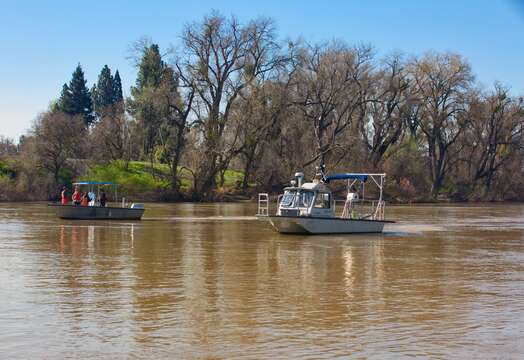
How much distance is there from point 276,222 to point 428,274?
44.8 feet

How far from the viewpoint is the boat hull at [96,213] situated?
146ft

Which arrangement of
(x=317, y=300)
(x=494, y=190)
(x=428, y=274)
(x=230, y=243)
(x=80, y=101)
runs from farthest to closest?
(x=80, y=101), (x=494, y=190), (x=230, y=243), (x=428, y=274), (x=317, y=300)

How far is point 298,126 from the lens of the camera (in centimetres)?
8038

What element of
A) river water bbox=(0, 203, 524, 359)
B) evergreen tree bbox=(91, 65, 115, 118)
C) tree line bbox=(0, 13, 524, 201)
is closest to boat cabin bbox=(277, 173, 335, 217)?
river water bbox=(0, 203, 524, 359)

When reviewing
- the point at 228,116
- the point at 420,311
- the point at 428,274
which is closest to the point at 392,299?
the point at 420,311

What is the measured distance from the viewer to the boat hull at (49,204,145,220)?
146ft

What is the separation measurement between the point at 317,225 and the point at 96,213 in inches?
628

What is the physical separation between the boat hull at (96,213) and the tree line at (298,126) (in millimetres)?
31436

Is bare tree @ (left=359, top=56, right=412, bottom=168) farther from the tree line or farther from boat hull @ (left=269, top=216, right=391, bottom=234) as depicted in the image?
boat hull @ (left=269, top=216, right=391, bottom=234)

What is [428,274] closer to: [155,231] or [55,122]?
[155,231]

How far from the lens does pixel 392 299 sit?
17750mm

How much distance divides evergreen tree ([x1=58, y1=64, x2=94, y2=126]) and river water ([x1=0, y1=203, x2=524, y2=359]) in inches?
3227

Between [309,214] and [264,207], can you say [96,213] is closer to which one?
[309,214]

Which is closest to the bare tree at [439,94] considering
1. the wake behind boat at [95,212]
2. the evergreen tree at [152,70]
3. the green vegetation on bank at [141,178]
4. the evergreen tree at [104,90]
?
the green vegetation on bank at [141,178]
